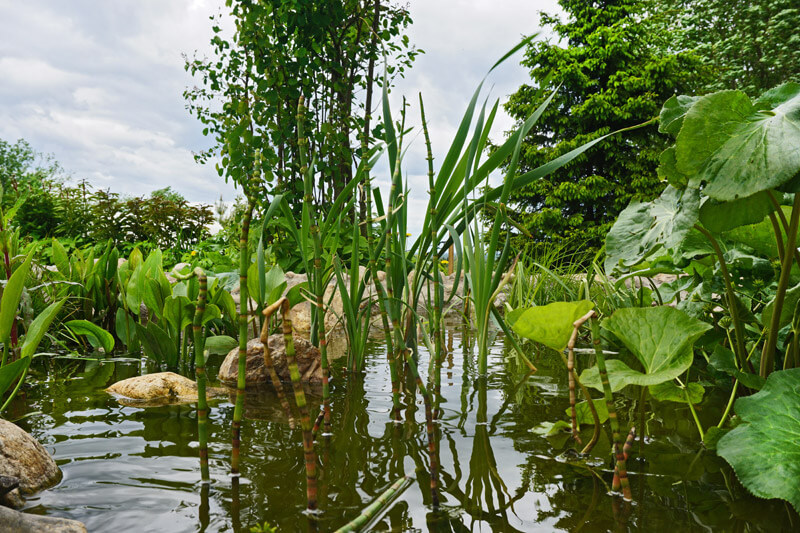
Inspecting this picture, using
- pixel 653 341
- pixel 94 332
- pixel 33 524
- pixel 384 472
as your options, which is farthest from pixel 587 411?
pixel 94 332

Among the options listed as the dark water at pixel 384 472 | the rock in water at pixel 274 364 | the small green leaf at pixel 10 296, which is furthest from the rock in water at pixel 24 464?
the rock in water at pixel 274 364

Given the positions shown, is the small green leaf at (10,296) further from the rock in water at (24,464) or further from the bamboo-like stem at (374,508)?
the bamboo-like stem at (374,508)

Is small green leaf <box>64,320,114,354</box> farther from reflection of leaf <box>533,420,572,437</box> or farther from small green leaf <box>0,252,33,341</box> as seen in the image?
reflection of leaf <box>533,420,572,437</box>

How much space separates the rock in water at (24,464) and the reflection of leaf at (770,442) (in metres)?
1.30

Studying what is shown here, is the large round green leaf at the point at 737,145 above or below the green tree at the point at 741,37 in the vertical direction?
below

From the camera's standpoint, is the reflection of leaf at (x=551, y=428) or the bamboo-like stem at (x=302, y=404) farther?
the reflection of leaf at (x=551, y=428)

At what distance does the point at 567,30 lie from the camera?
41.1 ft

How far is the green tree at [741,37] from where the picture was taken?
482 inches

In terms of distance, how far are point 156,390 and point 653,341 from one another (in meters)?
1.52

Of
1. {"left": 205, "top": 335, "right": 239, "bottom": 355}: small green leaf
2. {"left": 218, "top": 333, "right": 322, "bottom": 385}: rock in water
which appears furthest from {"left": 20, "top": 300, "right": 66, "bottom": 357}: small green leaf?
{"left": 205, "top": 335, "right": 239, "bottom": 355}: small green leaf

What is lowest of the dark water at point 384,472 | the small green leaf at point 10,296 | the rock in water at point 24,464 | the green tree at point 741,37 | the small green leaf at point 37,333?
the dark water at point 384,472

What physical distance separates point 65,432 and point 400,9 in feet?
15.0

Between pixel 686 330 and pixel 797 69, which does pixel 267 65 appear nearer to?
pixel 686 330

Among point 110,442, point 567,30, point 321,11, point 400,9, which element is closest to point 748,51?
point 567,30
